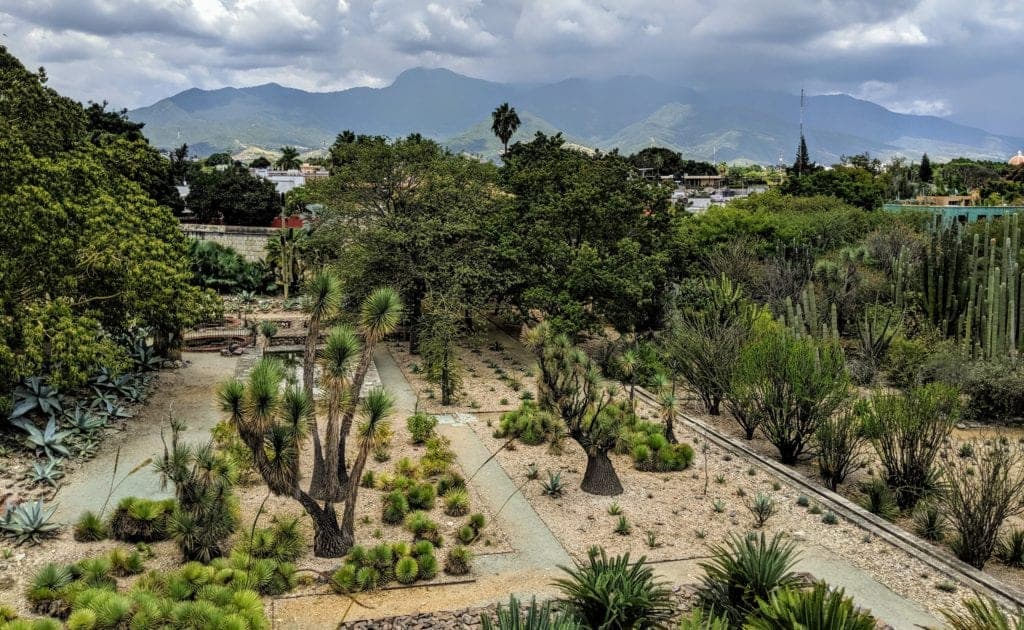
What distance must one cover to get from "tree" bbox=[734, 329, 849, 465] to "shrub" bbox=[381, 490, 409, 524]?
6.78m

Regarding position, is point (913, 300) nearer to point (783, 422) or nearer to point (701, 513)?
point (783, 422)

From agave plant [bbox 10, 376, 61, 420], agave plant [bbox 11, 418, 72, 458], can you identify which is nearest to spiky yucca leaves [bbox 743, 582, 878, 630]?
agave plant [bbox 11, 418, 72, 458]

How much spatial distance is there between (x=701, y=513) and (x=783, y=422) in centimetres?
326

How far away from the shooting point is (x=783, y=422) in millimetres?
13789

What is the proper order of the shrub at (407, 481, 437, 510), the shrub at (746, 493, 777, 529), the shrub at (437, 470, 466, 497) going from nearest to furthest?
the shrub at (746, 493, 777, 529)
the shrub at (407, 481, 437, 510)
the shrub at (437, 470, 466, 497)

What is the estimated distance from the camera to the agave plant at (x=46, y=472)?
38.4 ft

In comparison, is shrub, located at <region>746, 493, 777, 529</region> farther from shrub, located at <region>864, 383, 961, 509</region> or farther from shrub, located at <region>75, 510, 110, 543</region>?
shrub, located at <region>75, 510, 110, 543</region>

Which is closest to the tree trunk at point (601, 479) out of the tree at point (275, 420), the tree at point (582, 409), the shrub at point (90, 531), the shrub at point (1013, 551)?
the tree at point (582, 409)

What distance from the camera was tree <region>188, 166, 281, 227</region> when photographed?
1847 inches

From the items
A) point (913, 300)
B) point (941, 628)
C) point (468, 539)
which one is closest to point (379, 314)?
point (468, 539)

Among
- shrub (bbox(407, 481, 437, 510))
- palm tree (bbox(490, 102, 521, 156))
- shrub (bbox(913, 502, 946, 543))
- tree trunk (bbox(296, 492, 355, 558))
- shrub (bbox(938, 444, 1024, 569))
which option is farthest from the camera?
palm tree (bbox(490, 102, 521, 156))

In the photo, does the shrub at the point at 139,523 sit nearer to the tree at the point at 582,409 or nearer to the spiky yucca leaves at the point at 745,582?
the tree at the point at 582,409

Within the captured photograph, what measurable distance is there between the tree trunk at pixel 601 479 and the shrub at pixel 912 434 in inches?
164

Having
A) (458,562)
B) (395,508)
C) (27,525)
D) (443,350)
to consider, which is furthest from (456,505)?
(443,350)
